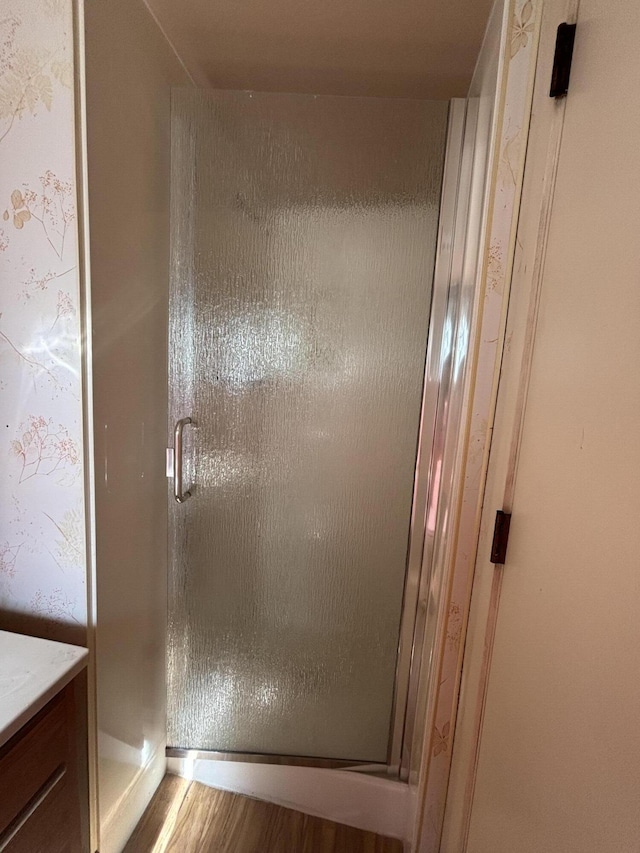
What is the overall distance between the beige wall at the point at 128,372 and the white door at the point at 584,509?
0.86m

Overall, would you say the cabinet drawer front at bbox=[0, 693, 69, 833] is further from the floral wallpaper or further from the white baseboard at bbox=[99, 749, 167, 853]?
the floral wallpaper

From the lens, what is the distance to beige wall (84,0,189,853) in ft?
3.36

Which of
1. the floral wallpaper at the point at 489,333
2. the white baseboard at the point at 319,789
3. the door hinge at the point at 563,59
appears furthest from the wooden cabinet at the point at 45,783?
the door hinge at the point at 563,59

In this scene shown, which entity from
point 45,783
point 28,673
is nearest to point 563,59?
point 28,673

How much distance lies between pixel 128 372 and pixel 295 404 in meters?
0.44

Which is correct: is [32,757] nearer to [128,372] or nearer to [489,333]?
[128,372]

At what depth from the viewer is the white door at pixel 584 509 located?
589 millimetres

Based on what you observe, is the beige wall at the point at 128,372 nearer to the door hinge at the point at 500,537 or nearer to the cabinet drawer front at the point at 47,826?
the cabinet drawer front at the point at 47,826

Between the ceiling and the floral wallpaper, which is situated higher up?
the ceiling

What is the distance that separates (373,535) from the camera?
1.40m

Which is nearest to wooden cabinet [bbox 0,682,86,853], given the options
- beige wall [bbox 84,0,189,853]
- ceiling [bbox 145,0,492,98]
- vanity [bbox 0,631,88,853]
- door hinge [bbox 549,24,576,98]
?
vanity [bbox 0,631,88,853]

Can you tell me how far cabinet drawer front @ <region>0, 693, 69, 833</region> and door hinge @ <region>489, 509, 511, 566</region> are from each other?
85 cm

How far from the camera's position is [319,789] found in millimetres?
1493

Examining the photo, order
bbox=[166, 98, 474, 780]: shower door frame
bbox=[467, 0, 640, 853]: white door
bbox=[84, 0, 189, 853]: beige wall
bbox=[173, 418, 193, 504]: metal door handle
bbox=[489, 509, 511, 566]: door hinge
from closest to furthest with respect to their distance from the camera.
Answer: bbox=[467, 0, 640, 853]: white door < bbox=[489, 509, 511, 566]: door hinge < bbox=[84, 0, 189, 853]: beige wall < bbox=[166, 98, 474, 780]: shower door frame < bbox=[173, 418, 193, 504]: metal door handle
